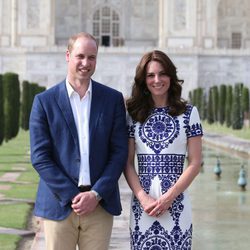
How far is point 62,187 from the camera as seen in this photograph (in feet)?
14.4

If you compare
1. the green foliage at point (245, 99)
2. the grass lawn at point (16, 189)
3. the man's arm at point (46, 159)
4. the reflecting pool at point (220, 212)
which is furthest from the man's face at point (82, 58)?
the green foliage at point (245, 99)

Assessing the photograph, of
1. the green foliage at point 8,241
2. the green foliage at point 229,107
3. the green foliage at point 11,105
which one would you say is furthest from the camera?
the green foliage at point 229,107

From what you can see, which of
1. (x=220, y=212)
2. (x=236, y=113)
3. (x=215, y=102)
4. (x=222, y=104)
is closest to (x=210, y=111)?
(x=215, y=102)

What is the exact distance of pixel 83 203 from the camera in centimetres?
437

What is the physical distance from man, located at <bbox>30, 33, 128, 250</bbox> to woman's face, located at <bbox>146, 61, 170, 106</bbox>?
0.78 feet

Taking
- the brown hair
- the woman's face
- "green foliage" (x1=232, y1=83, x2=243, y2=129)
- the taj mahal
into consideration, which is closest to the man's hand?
the brown hair

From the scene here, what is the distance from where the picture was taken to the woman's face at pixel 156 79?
466cm

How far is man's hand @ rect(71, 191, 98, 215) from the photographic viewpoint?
437cm

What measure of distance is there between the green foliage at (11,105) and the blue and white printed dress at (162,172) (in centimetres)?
1968

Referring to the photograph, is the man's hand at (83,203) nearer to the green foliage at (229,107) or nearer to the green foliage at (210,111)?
the green foliage at (229,107)

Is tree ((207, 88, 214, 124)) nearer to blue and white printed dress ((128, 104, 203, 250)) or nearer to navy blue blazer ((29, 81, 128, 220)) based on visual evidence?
blue and white printed dress ((128, 104, 203, 250))

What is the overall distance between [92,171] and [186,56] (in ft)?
141

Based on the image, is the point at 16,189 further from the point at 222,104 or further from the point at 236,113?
the point at 222,104

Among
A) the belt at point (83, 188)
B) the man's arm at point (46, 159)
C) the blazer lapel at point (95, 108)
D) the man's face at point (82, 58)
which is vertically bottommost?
the belt at point (83, 188)
